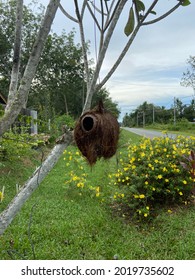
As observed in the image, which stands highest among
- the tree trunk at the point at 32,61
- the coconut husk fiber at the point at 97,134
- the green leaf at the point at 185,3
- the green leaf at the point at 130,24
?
the green leaf at the point at 185,3

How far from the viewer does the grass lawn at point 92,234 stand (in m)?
2.35

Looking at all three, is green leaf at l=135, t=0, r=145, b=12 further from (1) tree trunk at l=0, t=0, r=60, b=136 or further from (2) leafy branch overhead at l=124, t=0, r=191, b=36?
(1) tree trunk at l=0, t=0, r=60, b=136

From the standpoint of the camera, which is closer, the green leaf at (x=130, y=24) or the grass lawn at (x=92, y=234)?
the green leaf at (x=130, y=24)

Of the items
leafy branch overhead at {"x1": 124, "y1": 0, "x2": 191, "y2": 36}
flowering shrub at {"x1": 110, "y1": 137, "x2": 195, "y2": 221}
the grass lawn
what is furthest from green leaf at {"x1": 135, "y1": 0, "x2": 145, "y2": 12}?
flowering shrub at {"x1": 110, "y1": 137, "x2": 195, "y2": 221}

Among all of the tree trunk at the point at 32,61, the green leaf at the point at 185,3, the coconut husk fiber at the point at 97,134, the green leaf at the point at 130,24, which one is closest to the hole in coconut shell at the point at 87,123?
the coconut husk fiber at the point at 97,134

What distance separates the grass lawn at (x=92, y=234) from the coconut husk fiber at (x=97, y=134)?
2.64ft

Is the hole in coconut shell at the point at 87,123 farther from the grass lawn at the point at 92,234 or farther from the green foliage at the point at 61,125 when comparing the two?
the grass lawn at the point at 92,234

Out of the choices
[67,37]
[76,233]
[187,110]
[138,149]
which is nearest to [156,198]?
[138,149]

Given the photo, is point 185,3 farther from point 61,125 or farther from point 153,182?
point 153,182

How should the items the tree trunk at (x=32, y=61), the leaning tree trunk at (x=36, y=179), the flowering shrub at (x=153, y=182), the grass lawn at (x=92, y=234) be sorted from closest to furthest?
the tree trunk at (x=32, y=61)
the leaning tree trunk at (x=36, y=179)
the grass lawn at (x=92, y=234)
the flowering shrub at (x=153, y=182)

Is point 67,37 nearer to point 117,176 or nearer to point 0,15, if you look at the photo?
point 0,15

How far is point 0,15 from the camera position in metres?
13.1

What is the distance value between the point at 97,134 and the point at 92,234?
6.30ft

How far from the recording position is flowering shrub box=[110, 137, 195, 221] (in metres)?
3.14
